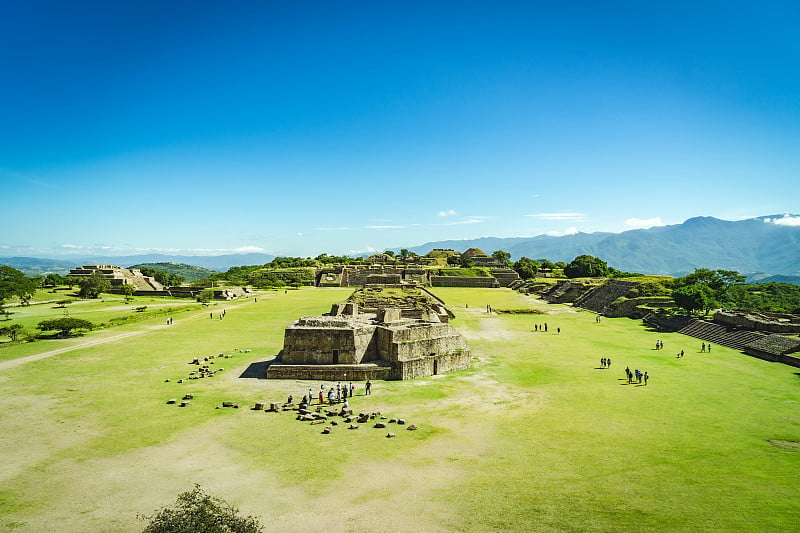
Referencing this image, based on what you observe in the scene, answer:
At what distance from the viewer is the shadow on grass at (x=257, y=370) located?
2145cm

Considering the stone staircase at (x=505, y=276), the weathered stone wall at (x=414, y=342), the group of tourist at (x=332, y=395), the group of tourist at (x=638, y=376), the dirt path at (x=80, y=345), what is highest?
the stone staircase at (x=505, y=276)

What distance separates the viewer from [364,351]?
74.6 ft

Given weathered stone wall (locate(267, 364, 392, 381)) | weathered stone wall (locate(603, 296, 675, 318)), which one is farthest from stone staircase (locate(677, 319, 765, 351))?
weathered stone wall (locate(267, 364, 392, 381))

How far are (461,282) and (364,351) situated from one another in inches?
2478

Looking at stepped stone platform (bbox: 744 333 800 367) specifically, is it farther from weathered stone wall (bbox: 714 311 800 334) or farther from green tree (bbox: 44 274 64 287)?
green tree (bbox: 44 274 64 287)

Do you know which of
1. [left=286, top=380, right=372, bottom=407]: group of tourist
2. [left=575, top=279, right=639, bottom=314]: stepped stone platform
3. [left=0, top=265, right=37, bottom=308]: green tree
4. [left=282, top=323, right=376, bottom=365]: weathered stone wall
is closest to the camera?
[left=286, top=380, right=372, bottom=407]: group of tourist

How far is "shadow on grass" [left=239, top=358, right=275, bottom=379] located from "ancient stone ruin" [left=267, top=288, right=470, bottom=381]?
0.71 metres

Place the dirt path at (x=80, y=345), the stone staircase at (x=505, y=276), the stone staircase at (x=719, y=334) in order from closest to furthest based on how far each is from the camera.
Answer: the dirt path at (x=80, y=345) < the stone staircase at (x=719, y=334) < the stone staircase at (x=505, y=276)

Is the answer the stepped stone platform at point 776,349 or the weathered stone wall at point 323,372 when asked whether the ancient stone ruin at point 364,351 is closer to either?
the weathered stone wall at point 323,372

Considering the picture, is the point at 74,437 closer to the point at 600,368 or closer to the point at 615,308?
the point at 600,368

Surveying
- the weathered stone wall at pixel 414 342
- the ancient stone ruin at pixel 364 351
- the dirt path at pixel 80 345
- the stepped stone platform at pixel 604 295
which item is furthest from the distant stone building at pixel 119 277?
the stepped stone platform at pixel 604 295

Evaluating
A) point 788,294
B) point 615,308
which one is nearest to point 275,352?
point 615,308

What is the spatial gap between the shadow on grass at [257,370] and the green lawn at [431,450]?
0.41 m

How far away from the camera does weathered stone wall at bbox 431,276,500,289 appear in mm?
83812
